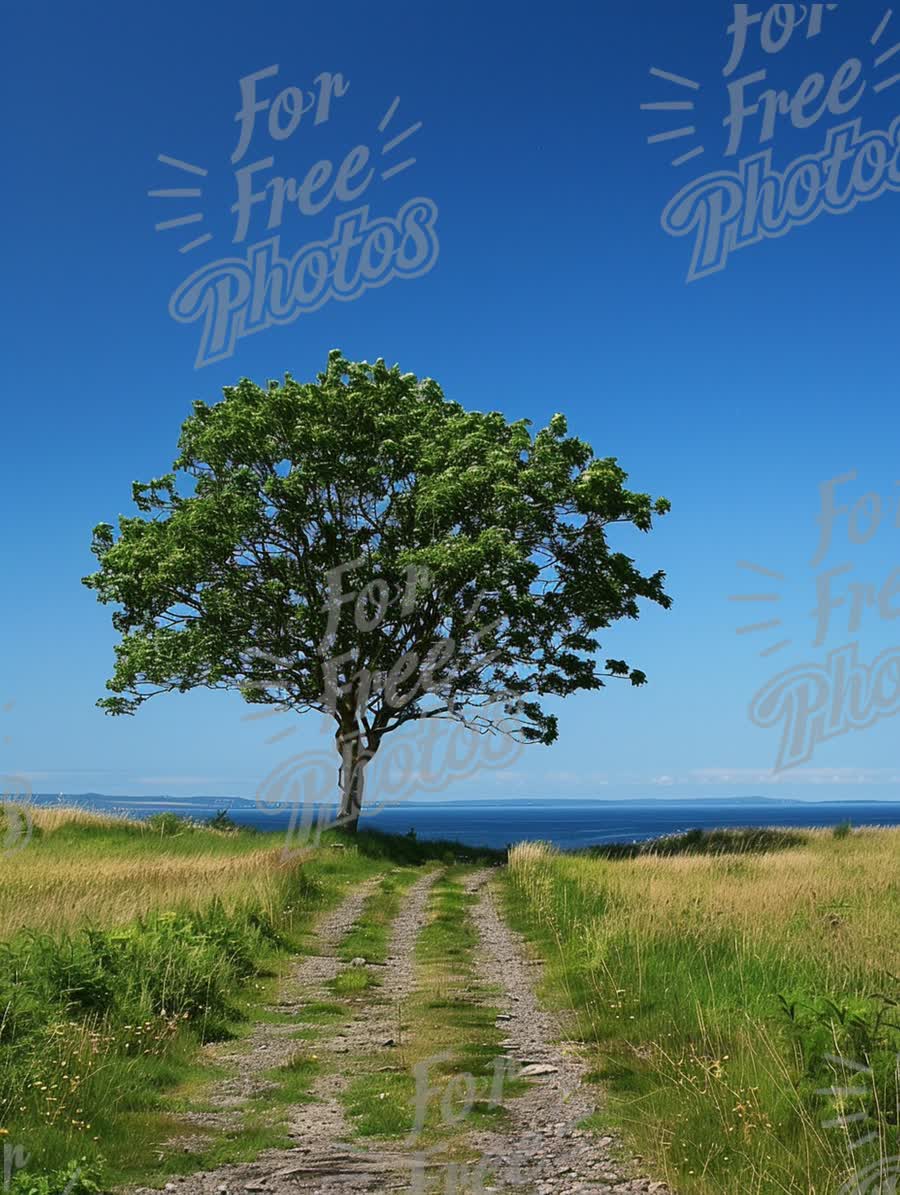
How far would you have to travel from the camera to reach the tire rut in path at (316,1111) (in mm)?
7344

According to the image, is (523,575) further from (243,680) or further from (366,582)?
(243,680)

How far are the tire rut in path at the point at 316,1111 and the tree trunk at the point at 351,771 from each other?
21817mm

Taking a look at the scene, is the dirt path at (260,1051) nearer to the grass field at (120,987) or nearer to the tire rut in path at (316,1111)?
the tire rut in path at (316,1111)

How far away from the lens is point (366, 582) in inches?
1400

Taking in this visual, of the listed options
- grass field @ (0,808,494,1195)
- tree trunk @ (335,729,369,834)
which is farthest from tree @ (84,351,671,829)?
grass field @ (0,808,494,1195)

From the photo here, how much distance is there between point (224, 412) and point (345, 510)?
5.96 m

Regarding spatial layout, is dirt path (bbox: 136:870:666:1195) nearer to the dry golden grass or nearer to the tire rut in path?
the tire rut in path

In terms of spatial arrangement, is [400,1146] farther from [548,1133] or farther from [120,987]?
[120,987]

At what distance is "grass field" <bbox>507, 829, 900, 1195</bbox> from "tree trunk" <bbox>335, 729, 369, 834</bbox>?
1712cm

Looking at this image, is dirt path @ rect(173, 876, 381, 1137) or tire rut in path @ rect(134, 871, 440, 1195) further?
dirt path @ rect(173, 876, 381, 1137)

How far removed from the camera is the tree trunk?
38875 millimetres

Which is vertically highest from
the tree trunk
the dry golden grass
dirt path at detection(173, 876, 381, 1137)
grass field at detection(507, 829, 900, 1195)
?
the tree trunk

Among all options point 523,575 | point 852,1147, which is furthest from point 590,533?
point 852,1147

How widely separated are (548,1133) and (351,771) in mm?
31119
